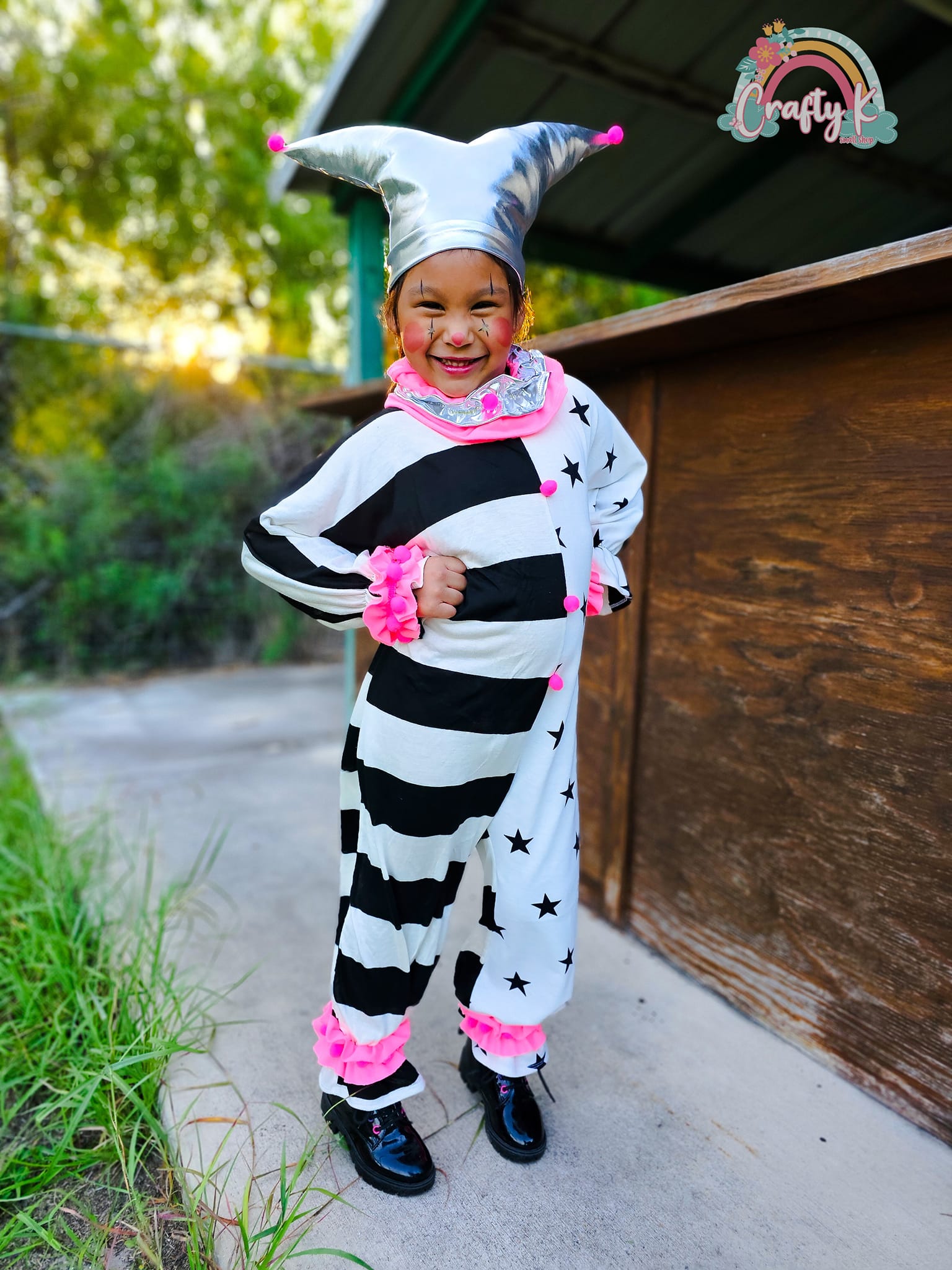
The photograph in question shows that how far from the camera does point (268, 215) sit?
905 centimetres

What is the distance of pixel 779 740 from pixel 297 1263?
51.4 inches

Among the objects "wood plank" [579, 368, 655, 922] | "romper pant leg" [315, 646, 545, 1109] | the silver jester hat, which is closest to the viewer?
the silver jester hat

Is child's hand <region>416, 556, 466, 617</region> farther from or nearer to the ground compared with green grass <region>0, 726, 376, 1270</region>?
farther from the ground

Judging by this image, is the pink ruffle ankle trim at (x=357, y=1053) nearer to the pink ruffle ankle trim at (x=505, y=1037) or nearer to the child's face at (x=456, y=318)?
the pink ruffle ankle trim at (x=505, y=1037)

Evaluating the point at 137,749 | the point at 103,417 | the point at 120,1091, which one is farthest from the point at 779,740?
the point at 103,417

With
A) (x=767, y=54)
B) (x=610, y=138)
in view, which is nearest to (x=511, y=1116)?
(x=610, y=138)

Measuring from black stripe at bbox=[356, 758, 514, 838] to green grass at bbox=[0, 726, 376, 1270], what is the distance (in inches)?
22.4

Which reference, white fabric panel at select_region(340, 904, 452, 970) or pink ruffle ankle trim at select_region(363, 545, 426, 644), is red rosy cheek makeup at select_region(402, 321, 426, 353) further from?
white fabric panel at select_region(340, 904, 452, 970)

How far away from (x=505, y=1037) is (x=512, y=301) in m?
1.28

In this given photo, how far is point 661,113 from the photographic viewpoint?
3.05 meters

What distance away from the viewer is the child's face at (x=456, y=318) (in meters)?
1.24

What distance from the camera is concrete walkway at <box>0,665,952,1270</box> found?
1341 mm

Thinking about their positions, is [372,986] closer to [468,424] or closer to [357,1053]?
[357,1053]

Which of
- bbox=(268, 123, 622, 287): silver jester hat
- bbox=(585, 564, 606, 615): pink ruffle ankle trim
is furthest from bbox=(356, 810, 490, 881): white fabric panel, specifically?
bbox=(268, 123, 622, 287): silver jester hat
